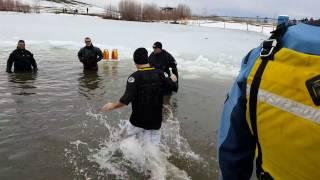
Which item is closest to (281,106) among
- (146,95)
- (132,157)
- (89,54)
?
(146,95)

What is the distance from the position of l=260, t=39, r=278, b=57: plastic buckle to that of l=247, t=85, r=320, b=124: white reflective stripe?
0.14 metres

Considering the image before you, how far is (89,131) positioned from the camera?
24.2 ft

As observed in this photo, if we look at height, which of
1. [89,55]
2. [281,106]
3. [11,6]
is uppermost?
[11,6]

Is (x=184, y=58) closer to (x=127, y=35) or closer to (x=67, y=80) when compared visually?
(x=67, y=80)

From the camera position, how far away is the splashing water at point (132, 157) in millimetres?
5508

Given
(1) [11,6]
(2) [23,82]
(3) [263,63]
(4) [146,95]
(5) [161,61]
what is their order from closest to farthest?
1. (3) [263,63]
2. (4) [146,95]
3. (5) [161,61]
4. (2) [23,82]
5. (1) [11,6]

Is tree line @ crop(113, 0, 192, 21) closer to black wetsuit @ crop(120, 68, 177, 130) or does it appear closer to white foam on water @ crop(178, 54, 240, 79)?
white foam on water @ crop(178, 54, 240, 79)

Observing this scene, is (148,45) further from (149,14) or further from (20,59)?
(149,14)

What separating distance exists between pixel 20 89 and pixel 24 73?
8.23 ft

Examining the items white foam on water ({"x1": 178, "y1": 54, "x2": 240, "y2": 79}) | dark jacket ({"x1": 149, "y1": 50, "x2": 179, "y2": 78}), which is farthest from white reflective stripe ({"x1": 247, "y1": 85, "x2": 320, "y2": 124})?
white foam on water ({"x1": 178, "y1": 54, "x2": 240, "y2": 79})

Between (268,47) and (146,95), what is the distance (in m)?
3.88

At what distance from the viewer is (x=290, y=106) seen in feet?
4.19

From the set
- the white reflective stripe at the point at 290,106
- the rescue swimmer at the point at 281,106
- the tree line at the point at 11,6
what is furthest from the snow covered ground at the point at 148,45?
the tree line at the point at 11,6

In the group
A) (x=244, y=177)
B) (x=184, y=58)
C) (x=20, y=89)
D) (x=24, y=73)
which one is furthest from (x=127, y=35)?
(x=244, y=177)
